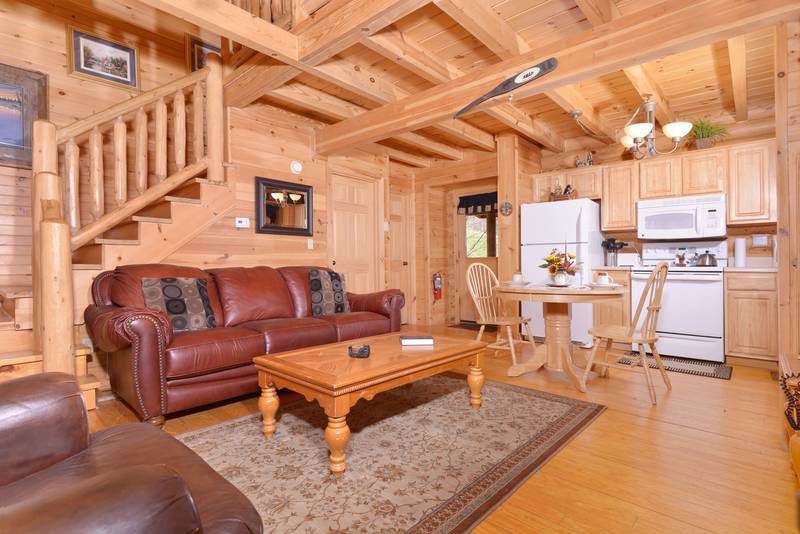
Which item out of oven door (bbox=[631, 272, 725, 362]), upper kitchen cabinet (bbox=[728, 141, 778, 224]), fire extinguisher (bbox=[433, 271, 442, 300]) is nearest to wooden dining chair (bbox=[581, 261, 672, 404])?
oven door (bbox=[631, 272, 725, 362])

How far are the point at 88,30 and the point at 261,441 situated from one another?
13.3ft

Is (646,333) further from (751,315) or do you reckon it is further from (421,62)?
(421,62)

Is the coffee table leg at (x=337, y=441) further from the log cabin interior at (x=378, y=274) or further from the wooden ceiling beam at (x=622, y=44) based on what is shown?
the wooden ceiling beam at (x=622, y=44)

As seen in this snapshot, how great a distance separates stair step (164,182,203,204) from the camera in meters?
3.59

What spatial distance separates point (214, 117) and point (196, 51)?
1.24 m

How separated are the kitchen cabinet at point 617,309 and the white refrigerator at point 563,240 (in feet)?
0.35

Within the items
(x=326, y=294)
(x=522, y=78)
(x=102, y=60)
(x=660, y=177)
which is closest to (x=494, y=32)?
(x=522, y=78)

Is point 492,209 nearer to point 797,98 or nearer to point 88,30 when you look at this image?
point 797,98

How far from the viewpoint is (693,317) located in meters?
3.85

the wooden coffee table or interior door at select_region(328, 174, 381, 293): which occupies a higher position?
interior door at select_region(328, 174, 381, 293)

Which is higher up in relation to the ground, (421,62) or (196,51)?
(196,51)

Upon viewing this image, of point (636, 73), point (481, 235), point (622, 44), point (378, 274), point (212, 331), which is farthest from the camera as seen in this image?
point (481, 235)

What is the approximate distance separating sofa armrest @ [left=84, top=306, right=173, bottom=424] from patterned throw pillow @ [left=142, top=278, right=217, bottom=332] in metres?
0.44

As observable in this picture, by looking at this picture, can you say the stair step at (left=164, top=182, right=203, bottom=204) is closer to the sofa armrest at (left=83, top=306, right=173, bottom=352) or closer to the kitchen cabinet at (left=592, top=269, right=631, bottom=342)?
the sofa armrest at (left=83, top=306, right=173, bottom=352)
